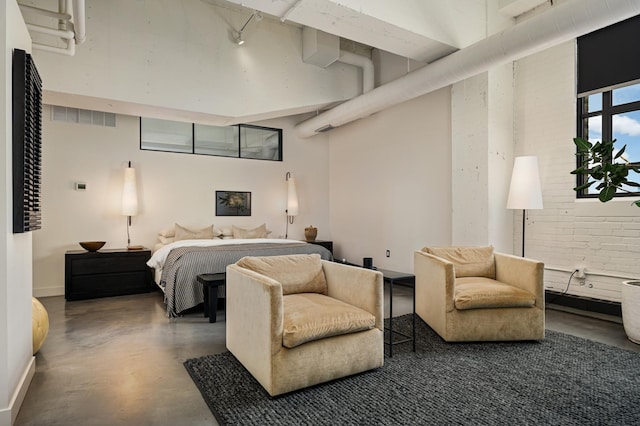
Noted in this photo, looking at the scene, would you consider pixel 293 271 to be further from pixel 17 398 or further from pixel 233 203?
pixel 233 203

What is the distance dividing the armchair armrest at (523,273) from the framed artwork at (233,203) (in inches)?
173

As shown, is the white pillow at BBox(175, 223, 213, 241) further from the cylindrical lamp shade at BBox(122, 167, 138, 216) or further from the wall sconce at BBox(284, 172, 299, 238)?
the wall sconce at BBox(284, 172, 299, 238)

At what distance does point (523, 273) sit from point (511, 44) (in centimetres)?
215

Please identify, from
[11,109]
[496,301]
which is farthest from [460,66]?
[11,109]

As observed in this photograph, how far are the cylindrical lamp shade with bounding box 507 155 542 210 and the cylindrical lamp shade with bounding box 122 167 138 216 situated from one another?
200 inches

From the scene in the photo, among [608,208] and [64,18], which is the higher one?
[64,18]

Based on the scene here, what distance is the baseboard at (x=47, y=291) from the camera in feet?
16.8

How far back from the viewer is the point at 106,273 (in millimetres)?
5117

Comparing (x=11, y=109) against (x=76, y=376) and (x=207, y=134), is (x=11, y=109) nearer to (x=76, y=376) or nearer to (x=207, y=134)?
(x=76, y=376)

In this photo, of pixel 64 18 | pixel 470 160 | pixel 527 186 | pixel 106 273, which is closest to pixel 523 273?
pixel 527 186

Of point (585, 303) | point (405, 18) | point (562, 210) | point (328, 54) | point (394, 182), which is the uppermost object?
point (328, 54)

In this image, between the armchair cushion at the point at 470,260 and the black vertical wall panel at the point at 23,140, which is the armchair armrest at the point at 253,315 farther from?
the armchair cushion at the point at 470,260

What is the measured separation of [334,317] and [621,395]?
1789mm

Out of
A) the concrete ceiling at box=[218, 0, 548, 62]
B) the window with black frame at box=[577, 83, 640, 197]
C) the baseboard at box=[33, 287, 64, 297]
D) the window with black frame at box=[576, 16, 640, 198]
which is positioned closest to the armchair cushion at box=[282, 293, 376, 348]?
the concrete ceiling at box=[218, 0, 548, 62]
